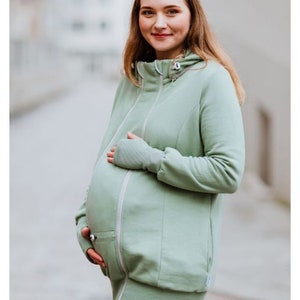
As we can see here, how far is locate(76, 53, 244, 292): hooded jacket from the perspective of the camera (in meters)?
1.93

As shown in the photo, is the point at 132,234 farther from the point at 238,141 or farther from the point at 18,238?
the point at 18,238

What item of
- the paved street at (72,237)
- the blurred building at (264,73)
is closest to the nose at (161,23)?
the paved street at (72,237)

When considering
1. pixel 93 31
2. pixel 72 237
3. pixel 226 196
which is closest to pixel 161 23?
pixel 72 237

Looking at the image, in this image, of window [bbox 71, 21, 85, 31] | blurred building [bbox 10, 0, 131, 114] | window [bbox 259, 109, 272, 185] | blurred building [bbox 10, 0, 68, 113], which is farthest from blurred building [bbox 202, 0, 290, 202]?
window [bbox 71, 21, 85, 31]

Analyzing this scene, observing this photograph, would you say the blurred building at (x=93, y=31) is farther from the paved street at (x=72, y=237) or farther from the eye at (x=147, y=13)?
the eye at (x=147, y=13)

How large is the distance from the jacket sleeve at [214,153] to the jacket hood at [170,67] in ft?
0.30

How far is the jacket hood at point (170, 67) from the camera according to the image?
6.59 feet

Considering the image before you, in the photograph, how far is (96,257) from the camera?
210 centimetres

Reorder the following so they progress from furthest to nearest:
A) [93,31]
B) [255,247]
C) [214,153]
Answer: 1. [93,31]
2. [255,247]
3. [214,153]

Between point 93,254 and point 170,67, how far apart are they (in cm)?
57

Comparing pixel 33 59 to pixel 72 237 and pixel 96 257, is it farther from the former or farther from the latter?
pixel 96 257

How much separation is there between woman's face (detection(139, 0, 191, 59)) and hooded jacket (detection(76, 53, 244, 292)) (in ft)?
0.21

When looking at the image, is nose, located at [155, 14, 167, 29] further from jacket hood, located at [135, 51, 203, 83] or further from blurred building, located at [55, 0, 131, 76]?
blurred building, located at [55, 0, 131, 76]

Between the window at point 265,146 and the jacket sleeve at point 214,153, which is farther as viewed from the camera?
the window at point 265,146
